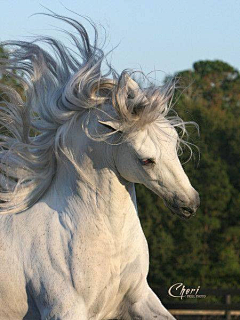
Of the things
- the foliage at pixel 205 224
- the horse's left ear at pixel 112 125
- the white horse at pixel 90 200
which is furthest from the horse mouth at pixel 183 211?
the foliage at pixel 205 224

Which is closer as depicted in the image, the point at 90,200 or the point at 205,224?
the point at 90,200

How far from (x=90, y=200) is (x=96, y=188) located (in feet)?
0.27

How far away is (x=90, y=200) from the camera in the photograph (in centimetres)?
579

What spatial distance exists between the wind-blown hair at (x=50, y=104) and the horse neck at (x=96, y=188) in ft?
0.66

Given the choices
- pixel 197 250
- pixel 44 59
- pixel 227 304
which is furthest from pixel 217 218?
pixel 44 59

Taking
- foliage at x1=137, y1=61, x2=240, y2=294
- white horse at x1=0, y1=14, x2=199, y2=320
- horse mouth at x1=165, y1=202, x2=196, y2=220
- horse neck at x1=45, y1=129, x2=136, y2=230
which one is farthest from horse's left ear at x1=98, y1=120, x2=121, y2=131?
foliage at x1=137, y1=61, x2=240, y2=294

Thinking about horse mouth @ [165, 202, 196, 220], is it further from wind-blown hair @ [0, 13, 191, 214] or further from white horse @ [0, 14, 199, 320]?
wind-blown hair @ [0, 13, 191, 214]

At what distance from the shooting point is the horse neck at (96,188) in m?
5.75

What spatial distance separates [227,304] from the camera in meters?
14.9

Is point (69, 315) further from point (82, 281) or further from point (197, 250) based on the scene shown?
point (197, 250)

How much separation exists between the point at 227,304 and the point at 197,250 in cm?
539

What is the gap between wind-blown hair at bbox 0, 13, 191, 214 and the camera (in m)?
5.68

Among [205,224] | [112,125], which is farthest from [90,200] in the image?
[205,224]

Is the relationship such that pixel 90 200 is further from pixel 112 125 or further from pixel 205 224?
pixel 205 224
